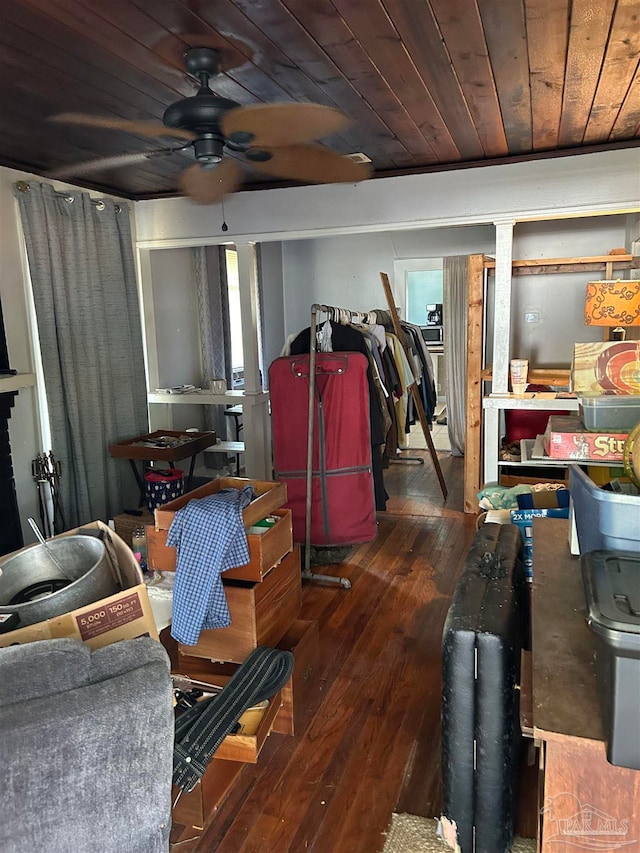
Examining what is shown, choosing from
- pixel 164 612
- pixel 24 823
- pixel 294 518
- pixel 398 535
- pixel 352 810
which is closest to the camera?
pixel 24 823

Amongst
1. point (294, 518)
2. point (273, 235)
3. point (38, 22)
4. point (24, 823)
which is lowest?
point (294, 518)

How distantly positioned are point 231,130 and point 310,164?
480 mm

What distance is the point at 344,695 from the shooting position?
2389mm

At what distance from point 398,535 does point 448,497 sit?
2.98 feet

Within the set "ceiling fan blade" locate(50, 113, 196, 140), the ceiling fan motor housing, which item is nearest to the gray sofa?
"ceiling fan blade" locate(50, 113, 196, 140)

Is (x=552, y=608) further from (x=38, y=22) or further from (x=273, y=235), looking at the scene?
(x=273, y=235)

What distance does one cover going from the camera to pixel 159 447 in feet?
13.5

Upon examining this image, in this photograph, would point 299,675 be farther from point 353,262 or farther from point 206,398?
point 353,262

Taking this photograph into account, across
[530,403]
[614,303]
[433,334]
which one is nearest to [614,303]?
[614,303]

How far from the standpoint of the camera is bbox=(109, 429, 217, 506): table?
407 cm

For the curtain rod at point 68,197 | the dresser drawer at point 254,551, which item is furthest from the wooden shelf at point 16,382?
the dresser drawer at point 254,551

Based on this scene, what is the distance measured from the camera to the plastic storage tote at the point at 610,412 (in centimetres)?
165

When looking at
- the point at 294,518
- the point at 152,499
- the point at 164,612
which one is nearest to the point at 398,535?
the point at 294,518

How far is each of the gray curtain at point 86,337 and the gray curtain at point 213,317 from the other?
2.92 feet
